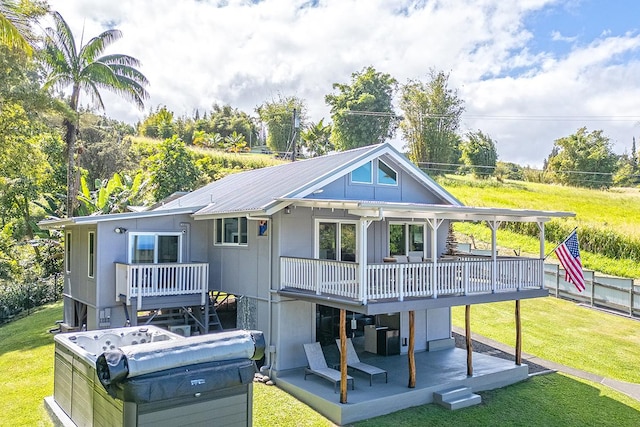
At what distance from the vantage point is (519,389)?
489 inches

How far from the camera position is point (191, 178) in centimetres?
3278

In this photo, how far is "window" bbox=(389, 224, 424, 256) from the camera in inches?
592

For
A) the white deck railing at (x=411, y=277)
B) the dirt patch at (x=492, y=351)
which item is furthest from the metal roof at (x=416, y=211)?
the dirt patch at (x=492, y=351)

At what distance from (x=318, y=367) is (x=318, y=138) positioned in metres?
42.0

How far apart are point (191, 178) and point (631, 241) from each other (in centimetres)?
2648

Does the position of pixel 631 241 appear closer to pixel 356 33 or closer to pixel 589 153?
pixel 356 33

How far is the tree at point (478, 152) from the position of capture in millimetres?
53969

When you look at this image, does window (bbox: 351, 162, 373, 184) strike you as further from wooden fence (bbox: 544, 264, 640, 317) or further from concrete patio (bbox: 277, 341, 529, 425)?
wooden fence (bbox: 544, 264, 640, 317)

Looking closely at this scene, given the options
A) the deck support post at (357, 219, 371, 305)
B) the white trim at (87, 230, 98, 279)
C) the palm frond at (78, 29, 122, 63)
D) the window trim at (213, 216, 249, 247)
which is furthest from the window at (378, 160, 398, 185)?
the palm frond at (78, 29, 122, 63)

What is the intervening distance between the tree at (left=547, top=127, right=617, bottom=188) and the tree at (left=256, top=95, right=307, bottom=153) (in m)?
28.7

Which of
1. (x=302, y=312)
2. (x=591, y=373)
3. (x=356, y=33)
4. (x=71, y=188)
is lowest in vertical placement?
(x=591, y=373)

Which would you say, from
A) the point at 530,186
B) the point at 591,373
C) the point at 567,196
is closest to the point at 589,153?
the point at 530,186

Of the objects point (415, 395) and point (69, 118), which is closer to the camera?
point (415, 395)

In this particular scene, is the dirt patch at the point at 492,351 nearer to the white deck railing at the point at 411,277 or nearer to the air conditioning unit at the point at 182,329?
the white deck railing at the point at 411,277
